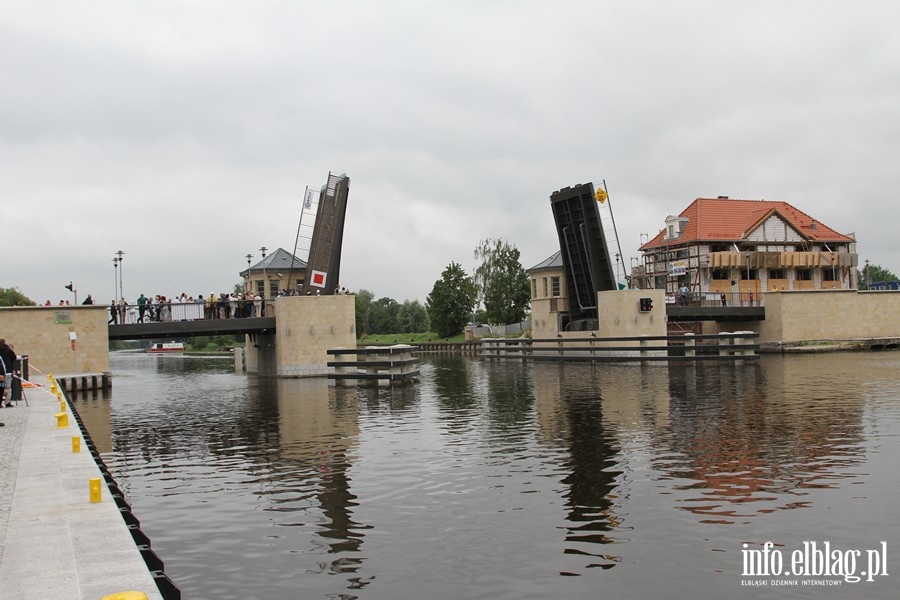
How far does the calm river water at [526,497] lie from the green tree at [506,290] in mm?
52665

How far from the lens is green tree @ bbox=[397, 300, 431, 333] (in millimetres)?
96125

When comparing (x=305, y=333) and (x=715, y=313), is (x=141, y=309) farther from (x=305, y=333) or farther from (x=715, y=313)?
(x=715, y=313)

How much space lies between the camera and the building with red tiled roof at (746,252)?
53.5 m

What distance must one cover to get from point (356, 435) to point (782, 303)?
35198 millimetres

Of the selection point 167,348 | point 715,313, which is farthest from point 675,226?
point 167,348

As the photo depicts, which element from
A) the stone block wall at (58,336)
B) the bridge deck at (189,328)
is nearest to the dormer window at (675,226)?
the bridge deck at (189,328)

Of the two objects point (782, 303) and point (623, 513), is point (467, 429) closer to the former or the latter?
point (623, 513)

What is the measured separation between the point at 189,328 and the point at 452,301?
44607 mm

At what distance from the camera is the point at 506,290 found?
72188mm

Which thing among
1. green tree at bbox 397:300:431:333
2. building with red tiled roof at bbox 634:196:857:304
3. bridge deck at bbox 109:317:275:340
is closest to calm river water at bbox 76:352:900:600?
bridge deck at bbox 109:317:275:340

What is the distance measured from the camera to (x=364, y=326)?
3829 inches

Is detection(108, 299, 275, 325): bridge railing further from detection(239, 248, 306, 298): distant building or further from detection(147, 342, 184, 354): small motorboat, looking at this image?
detection(147, 342, 184, 354): small motorboat

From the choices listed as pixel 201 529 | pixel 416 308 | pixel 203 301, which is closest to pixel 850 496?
pixel 201 529

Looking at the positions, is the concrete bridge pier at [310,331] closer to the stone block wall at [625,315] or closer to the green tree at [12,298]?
the stone block wall at [625,315]
